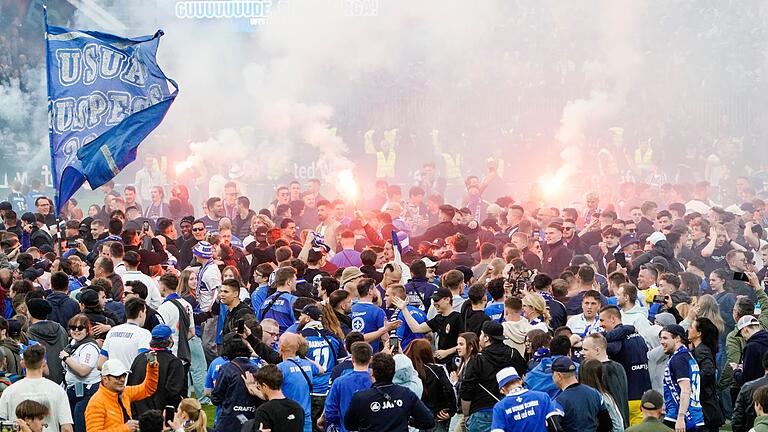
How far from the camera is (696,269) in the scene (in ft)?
42.8

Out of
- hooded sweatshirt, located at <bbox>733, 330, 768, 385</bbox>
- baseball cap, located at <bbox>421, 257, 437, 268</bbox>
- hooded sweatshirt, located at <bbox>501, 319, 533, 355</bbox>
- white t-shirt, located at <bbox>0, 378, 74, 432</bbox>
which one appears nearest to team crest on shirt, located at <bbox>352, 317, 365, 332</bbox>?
hooded sweatshirt, located at <bbox>501, 319, 533, 355</bbox>

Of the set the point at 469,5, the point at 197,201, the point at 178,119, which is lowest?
the point at 197,201

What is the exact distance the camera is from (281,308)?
10797 mm

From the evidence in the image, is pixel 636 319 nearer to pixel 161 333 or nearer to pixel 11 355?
pixel 161 333

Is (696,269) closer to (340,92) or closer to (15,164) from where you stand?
(340,92)

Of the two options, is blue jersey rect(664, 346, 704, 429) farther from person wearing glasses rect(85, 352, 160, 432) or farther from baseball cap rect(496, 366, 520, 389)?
person wearing glasses rect(85, 352, 160, 432)

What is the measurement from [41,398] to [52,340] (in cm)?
168

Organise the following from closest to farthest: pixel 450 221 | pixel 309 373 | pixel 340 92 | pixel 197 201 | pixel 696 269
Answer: pixel 309 373 → pixel 696 269 → pixel 450 221 → pixel 197 201 → pixel 340 92

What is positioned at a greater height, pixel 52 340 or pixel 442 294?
pixel 442 294

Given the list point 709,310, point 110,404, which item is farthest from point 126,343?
point 709,310

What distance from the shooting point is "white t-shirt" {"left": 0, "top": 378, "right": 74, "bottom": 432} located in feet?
27.6

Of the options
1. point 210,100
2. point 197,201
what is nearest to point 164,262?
point 197,201

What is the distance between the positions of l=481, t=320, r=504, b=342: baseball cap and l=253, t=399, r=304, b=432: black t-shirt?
177cm

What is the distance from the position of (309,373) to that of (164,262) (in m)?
5.38
